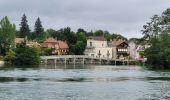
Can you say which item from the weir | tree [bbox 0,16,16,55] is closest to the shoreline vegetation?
tree [bbox 0,16,16,55]

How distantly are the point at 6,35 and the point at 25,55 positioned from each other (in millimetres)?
18253

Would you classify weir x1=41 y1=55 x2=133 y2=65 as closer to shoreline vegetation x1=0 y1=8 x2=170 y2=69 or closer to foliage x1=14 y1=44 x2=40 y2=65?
shoreline vegetation x1=0 y1=8 x2=170 y2=69

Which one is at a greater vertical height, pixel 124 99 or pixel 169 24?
pixel 169 24

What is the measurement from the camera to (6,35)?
520ft

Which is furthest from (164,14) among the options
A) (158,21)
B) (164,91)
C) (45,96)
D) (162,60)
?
(45,96)

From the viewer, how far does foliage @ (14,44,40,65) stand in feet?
469

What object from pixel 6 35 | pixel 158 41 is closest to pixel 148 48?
pixel 158 41

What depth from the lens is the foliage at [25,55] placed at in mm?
143000

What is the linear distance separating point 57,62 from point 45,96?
129357mm

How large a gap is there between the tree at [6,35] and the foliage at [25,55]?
11066 millimetres

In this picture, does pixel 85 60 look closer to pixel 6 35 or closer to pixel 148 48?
pixel 6 35

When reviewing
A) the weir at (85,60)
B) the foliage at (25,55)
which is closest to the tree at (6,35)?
the foliage at (25,55)

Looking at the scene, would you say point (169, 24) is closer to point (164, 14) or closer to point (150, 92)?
point (164, 14)

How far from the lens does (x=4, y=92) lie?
48625 mm
